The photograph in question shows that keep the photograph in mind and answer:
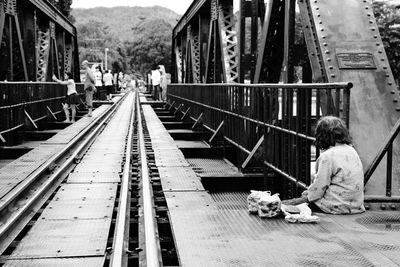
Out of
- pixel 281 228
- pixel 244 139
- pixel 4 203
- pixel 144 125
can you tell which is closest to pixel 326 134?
pixel 281 228

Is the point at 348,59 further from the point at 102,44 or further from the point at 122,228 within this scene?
the point at 102,44

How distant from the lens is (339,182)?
18.6ft

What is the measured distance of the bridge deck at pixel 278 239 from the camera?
434 cm

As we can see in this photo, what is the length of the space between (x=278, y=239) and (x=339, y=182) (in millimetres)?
1079

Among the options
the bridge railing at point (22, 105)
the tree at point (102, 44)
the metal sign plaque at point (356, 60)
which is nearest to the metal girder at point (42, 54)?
the bridge railing at point (22, 105)

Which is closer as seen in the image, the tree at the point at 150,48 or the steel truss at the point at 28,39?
the steel truss at the point at 28,39

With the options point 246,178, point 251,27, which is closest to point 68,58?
point 251,27

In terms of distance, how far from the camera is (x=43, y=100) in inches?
733

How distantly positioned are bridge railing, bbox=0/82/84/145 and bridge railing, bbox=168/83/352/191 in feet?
14.6

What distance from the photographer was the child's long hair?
18.1 feet

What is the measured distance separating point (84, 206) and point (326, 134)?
300 cm

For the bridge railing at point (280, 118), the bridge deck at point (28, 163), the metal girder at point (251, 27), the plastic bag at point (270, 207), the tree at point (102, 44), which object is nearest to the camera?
the plastic bag at point (270, 207)

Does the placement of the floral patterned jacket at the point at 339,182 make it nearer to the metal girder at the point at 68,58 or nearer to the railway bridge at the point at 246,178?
the railway bridge at the point at 246,178

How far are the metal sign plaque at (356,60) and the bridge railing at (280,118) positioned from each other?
1.66 ft
